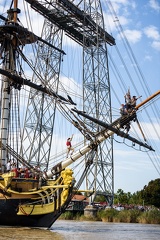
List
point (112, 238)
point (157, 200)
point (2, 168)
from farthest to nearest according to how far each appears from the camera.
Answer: point (157, 200) → point (2, 168) → point (112, 238)

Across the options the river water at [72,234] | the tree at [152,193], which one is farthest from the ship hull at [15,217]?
the tree at [152,193]

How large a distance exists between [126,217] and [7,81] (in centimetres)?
1223

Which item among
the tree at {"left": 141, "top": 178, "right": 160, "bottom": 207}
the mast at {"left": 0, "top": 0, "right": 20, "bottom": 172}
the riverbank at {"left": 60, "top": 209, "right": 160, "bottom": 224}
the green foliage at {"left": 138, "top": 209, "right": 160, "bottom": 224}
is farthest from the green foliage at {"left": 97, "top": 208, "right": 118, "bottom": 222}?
the tree at {"left": 141, "top": 178, "right": 160, "bottom": 207}

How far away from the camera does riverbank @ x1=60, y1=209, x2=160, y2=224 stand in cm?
2933

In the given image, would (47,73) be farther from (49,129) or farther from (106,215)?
(106,215)

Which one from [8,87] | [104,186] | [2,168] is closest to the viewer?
[2,168]

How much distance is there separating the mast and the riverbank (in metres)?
10.7

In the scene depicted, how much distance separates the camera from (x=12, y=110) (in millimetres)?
25172

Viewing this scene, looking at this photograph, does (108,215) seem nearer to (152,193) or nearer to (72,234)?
(72,234)

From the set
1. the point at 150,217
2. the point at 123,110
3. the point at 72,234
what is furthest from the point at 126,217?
the point at 72,234

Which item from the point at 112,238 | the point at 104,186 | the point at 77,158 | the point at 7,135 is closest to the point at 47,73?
the point at 104,186

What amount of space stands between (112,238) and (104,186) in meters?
17.8

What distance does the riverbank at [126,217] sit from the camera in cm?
2933

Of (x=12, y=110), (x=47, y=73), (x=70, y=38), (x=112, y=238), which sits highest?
(x=70, y=38)
